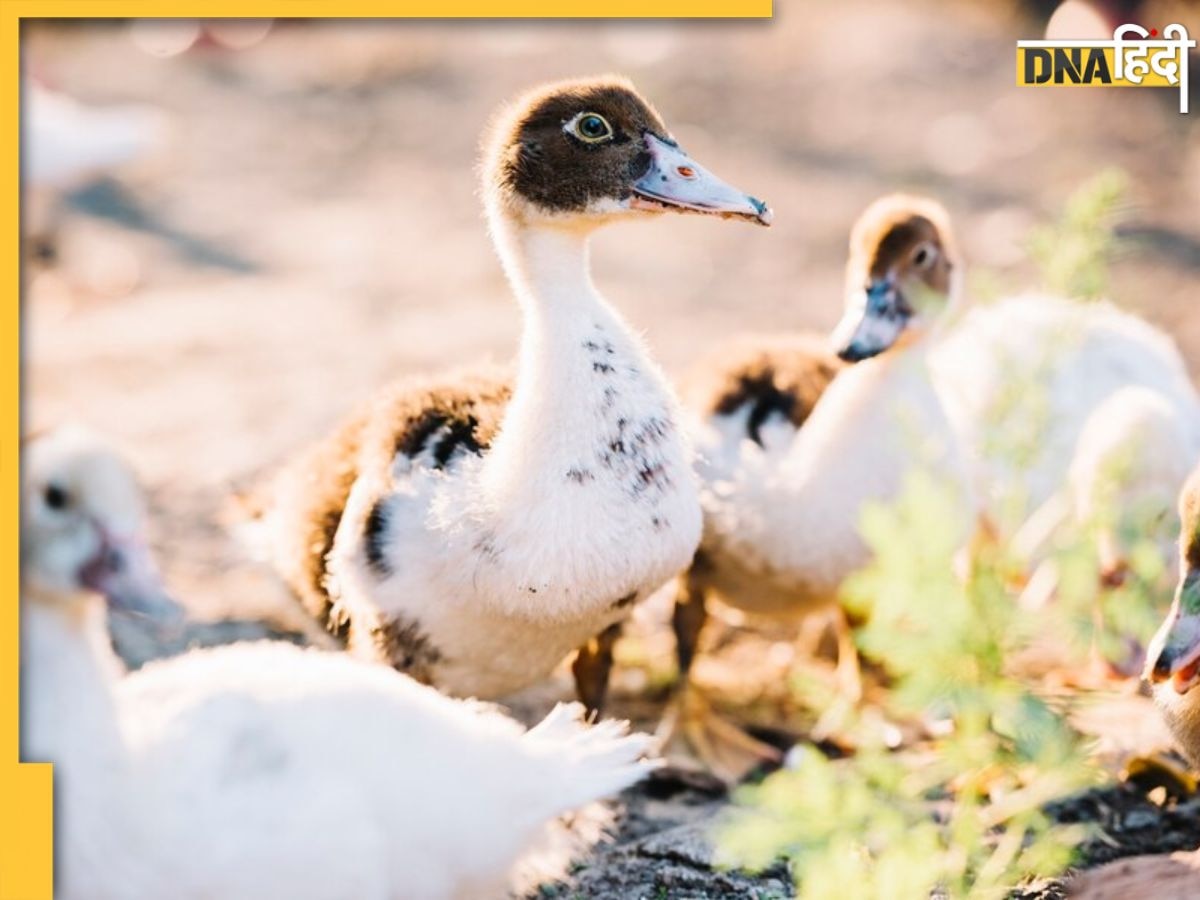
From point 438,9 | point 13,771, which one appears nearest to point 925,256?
point 438,9

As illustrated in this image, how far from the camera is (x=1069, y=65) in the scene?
4.41 m

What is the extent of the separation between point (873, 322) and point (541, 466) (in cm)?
128

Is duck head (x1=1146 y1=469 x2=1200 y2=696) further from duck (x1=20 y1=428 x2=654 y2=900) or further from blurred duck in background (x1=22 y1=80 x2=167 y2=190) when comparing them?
blurred duck in background (x1=22 y1=80 x2=167 y2=190)

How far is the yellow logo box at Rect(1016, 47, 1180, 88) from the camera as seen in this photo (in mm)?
4289

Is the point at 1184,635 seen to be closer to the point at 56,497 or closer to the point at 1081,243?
the point at 1081,243

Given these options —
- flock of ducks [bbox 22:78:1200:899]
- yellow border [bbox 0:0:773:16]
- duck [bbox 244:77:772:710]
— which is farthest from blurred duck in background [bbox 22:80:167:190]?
yellow border [bbox 0:0:773:16]

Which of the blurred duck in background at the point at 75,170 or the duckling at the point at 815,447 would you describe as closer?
the duckling at the point at 815,447

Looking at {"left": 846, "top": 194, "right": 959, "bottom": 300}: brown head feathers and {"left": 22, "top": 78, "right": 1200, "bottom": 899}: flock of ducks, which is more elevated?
{"left": 846, "top": 194, "right": 959, "bottom": 300}: brown head feathers

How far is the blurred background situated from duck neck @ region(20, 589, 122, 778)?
6.94 feet

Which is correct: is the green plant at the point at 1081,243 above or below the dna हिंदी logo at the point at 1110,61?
below

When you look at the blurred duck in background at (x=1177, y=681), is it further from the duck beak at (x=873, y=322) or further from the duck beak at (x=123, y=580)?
the duck beak at (x=123, y=580)

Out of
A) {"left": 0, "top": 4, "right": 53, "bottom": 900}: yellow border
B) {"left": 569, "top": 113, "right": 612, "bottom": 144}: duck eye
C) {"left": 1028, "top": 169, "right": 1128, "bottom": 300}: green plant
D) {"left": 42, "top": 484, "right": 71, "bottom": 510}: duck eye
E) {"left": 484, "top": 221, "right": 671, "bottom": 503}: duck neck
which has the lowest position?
{"left": 0, "top": 4, "right": 53, "bottom": 900}: yellow border

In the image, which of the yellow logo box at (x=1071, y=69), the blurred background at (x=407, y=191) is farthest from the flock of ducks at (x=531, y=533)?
the blurred background at (x=407, y=191)

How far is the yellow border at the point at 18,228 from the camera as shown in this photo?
3061 mm
